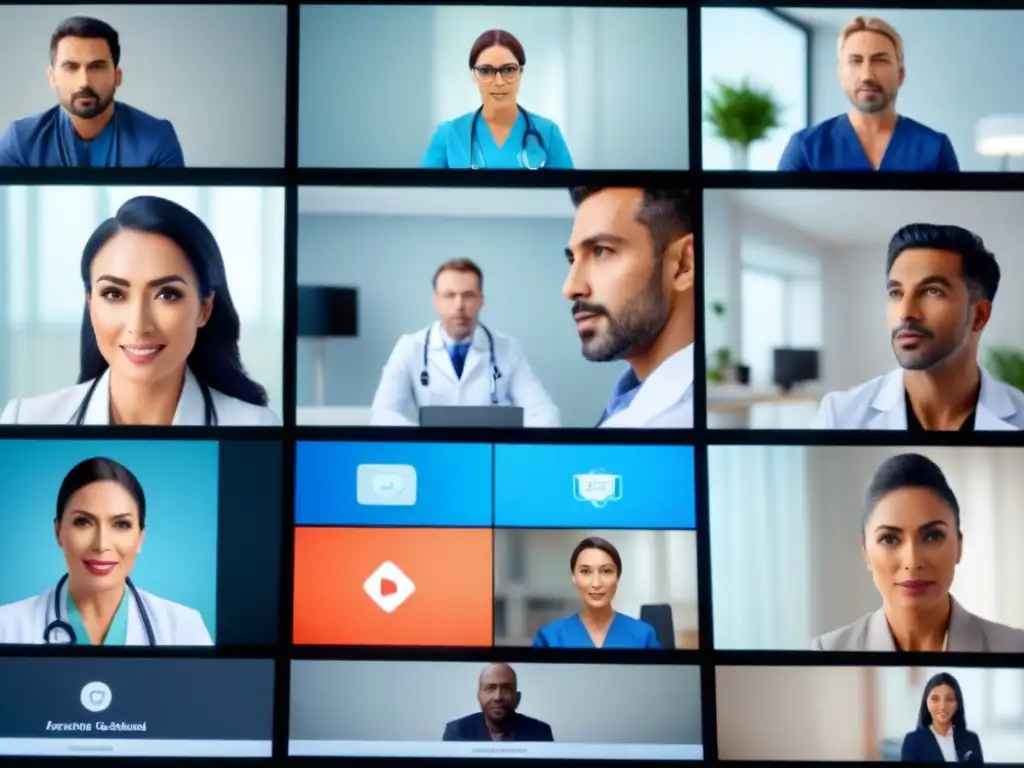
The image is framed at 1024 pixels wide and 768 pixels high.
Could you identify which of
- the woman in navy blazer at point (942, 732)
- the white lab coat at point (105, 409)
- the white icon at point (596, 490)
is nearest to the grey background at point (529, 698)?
the white icon at point (596, 490)

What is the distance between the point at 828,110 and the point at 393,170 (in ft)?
4.29

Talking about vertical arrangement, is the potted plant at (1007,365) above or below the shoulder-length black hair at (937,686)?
above

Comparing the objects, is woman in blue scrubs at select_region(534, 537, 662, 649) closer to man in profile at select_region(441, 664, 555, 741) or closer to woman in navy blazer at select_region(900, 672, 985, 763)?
man in profile at select_region(441, 664, 555, 741)

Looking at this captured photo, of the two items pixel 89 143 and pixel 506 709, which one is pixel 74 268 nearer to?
pixel 89 143

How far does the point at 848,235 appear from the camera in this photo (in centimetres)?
333

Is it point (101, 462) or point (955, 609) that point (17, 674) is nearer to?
point (101, 462)

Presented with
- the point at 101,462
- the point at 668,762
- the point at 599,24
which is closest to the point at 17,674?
the point at 101,462

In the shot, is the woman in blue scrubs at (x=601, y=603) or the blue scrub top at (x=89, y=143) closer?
the woman in blue scrubs at (x=601, y=603)

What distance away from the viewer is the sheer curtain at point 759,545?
128 inches

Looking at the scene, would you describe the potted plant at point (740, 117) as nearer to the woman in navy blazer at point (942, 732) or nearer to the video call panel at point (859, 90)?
the video call panel at point (859, 90)

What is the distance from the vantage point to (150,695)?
3.28m

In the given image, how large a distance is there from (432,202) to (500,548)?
1034 mm

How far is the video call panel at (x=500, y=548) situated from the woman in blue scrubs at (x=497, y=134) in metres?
0.85

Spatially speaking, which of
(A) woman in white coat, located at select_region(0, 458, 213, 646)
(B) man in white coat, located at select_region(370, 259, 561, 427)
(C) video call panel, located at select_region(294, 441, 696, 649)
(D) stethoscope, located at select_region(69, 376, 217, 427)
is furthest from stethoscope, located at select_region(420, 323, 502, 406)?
(A) woman in white coat, located at select_region(0, 458, 213, 646)
